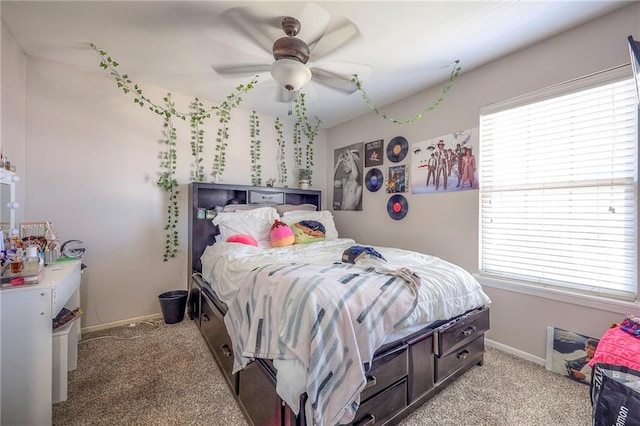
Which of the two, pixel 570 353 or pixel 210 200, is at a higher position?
pixel 210 200

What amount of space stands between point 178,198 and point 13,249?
1.49 meters

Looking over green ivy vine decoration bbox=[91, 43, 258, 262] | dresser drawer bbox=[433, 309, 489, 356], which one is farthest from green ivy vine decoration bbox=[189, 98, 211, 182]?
dresser drawer bbox=[433, 309, 489, 356]

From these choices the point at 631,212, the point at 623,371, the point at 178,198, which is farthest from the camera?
the point at 178,198

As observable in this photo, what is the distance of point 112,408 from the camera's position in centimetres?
154

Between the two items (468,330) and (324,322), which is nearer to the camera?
(324,322)

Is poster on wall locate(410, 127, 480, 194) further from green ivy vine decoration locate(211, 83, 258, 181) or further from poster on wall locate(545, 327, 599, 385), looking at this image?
green ivy vine decoration locate(211, 83, 258, 181)

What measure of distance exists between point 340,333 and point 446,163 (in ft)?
7.25

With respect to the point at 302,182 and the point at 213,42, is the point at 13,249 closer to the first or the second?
the point at 213,42

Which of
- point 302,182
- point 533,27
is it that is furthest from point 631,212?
point 302,182

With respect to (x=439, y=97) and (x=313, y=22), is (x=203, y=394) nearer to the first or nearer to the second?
(x=313, y=22)

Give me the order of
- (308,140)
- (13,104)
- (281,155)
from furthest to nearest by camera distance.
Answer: (308,140), (281,155), (13,104)

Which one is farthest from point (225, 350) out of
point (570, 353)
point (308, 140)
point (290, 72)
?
point (308, 140)

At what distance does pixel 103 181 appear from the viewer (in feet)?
8.51

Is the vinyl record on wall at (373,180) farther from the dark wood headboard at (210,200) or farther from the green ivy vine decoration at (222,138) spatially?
the green ivy vine decoration at (222,138)
